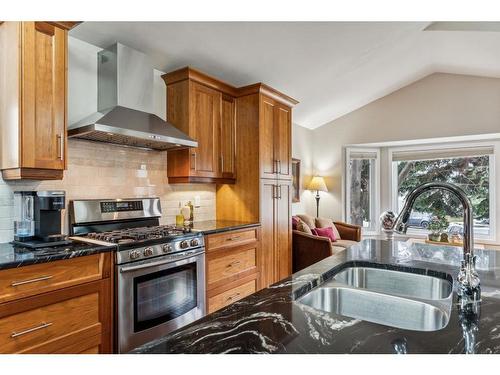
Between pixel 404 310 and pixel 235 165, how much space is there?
8.65 feet

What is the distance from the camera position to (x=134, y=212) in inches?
107

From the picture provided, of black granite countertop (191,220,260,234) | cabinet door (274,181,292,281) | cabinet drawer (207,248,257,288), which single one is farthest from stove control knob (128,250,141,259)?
cabinet door (274,181,292,281)

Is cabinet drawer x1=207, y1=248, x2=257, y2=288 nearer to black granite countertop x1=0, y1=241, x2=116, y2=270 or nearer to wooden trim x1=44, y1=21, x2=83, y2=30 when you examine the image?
black granite countertop x1=0, y1=241, x2=116, y2=270

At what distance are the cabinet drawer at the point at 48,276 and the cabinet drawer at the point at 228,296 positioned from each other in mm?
1131

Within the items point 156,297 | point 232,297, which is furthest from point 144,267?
point 232,297

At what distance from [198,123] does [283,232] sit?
5.43 feet

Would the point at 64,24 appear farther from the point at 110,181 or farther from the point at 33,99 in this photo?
the point at 110,181

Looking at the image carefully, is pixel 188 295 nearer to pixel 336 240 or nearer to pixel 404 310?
pixel 404 310

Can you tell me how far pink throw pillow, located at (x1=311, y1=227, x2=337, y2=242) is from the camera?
4589 millimetres

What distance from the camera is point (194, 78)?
296 centimetres

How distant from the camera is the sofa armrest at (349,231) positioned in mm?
5047
